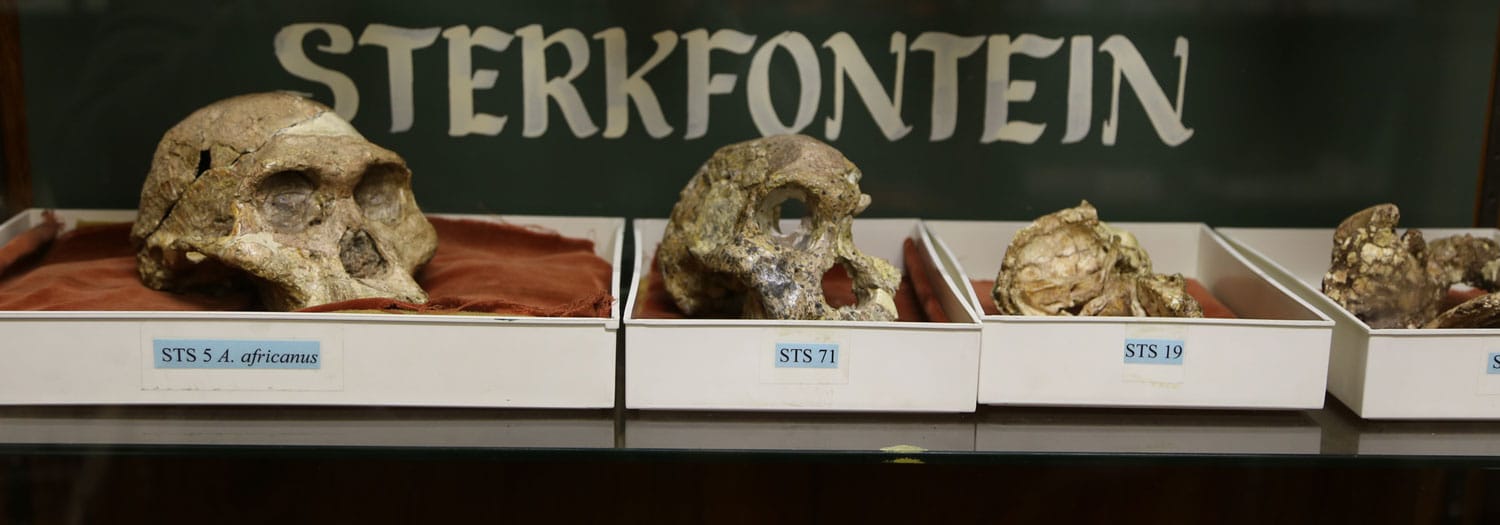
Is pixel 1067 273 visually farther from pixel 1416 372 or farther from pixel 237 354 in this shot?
pixel 237 354

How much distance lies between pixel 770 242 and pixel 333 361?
42 centimetres

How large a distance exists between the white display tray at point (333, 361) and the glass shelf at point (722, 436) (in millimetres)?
23

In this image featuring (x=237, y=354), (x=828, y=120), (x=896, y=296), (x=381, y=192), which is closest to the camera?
(x=237, y=354)

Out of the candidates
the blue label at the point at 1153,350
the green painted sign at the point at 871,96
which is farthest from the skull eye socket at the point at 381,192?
the blue label at the point at 1153,350

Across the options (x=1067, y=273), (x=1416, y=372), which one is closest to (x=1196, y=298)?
(x=1067, y=273)

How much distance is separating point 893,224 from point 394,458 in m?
0.70

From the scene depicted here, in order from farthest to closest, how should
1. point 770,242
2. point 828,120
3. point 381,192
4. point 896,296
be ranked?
1. point 828,120
2. point 896,296
3. point 381,192
4. point 770,242

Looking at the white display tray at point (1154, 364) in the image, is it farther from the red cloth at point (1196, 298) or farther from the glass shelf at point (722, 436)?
the red cloth at point (1196, 298)

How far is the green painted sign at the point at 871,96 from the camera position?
1.56 meters

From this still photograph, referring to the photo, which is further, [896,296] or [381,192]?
[896,296]

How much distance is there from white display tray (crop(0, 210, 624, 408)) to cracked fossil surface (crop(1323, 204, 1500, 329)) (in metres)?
0.75

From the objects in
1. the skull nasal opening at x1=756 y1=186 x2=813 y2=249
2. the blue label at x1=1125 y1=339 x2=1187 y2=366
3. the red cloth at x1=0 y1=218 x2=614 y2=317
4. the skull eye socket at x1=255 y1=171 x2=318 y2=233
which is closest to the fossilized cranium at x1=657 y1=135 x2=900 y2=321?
the skull nasal opening at x1=756 y1=186 x2=813 y2=249

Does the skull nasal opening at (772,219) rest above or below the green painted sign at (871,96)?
below

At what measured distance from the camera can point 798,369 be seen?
1.18m
